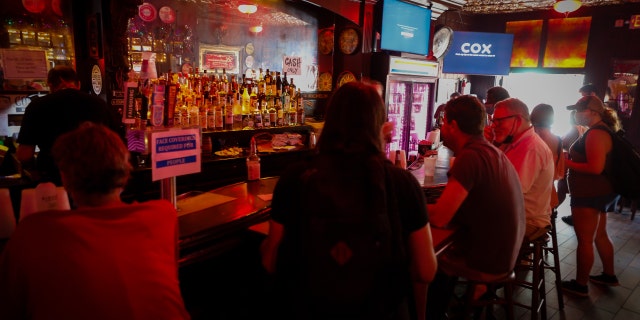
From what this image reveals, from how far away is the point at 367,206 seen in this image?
1.24 metres

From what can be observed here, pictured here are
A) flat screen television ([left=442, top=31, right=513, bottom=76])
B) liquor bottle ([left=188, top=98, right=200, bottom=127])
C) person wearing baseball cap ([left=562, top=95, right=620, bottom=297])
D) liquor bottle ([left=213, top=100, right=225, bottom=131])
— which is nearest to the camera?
person wearing baseball cap ([left=562, top=95, right=620, bottom=297])

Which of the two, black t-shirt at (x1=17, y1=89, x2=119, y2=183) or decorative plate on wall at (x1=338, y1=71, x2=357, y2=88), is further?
decorative plate on wall at (x1=338, y1=71, x2=357, y2=88)

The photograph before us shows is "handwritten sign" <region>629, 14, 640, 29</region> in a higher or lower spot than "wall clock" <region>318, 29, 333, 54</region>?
higher

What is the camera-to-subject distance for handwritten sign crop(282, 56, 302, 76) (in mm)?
5613

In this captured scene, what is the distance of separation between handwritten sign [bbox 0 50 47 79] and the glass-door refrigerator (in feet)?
13.8

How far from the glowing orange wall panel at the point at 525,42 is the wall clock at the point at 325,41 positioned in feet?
16.0

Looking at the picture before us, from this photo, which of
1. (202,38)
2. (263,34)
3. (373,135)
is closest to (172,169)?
(373,135)

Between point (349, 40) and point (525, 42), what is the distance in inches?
190

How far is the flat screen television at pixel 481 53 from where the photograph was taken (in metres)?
7.91

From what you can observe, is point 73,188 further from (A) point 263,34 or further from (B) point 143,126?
(A) point 263,34

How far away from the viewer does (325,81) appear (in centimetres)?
628

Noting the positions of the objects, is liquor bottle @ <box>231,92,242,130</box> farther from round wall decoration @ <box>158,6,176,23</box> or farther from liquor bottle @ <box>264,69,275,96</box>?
round wall decoration @ <box>158,6,176,23</box>

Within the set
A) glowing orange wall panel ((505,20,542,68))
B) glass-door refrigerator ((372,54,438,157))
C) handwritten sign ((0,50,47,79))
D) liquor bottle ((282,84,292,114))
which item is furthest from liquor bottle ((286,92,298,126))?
glowing orange wall panel ((505,20,542,68))

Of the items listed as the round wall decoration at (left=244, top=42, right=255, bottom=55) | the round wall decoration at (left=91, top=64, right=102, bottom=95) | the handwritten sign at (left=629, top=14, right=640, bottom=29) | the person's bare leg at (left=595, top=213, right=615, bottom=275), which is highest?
the handwritten sign at (left=629, top=14, right=640, bottom=29)
